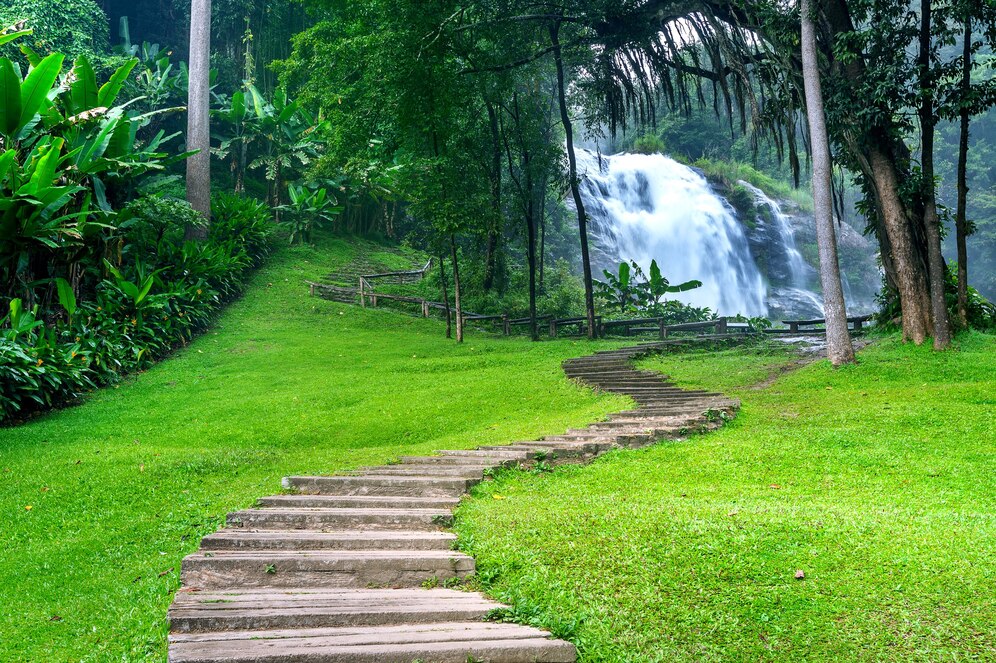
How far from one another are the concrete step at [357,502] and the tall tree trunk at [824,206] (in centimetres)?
964

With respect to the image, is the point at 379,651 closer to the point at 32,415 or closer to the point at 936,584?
the point at 936,584

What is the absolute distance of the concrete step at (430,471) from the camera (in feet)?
21.7

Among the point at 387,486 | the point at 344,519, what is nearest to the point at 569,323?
the point at 387,486

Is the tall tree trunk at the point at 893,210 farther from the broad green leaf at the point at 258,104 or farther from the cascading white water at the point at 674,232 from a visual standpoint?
the cascading white water at the point at 674,232

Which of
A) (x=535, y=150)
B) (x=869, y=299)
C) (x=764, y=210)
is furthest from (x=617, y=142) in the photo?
(x=535, y=150)

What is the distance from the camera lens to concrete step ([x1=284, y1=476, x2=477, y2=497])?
6.12 metres

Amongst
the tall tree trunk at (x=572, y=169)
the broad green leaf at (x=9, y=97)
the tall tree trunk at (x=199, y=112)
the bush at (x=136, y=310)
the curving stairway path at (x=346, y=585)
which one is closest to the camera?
the curving stairway path at (x=346, y=585)

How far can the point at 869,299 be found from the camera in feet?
145

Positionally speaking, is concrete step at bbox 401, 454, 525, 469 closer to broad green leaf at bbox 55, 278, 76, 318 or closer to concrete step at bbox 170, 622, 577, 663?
concrete step at bbox 170, 622, 577, 663

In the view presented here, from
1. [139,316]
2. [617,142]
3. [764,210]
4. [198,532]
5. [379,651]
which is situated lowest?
[198,532]

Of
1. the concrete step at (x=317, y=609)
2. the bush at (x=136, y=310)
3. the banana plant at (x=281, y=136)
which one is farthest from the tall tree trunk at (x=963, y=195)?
the banana plant at (x=281, y=136)

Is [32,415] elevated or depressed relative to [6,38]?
depressed

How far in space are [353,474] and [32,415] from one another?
335 inches

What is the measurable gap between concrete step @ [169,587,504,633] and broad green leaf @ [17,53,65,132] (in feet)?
39.3
